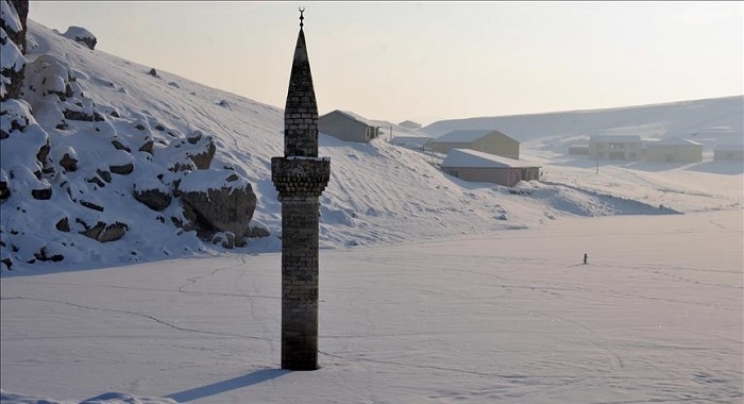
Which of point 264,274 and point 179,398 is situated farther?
point 264,274

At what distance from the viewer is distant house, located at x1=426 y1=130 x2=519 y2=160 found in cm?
10812

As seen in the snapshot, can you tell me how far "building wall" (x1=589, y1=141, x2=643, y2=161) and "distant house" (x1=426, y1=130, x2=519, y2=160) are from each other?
3294 centimetres

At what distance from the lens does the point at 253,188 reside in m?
52.2

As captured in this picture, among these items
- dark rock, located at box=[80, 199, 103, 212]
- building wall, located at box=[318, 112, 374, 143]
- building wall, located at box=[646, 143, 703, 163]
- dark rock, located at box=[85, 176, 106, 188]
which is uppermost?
building wall, located at box=[646, 143, 703, 163]

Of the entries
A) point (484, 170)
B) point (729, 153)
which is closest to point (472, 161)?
point (484, 170)

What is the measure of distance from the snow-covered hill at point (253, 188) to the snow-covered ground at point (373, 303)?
223mm

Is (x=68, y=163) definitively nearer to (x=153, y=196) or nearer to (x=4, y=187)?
(x=153, y=196)

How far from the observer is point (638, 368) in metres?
20.5

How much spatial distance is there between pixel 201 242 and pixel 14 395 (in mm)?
25653

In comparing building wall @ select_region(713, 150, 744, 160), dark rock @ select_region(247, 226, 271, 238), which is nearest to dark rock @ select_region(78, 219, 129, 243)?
dark rock @ select_region(247, 226, 271, 238)

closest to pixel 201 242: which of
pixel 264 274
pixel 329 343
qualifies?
pixel 264 274

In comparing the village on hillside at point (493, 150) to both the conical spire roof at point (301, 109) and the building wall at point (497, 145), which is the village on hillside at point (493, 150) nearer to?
the building wall at point (497, 145)

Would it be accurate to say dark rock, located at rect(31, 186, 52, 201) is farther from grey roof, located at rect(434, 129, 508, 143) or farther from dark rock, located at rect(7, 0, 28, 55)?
grey roof, located at rect(434, 129, 508, 143)

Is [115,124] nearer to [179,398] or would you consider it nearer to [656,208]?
[179,398]
